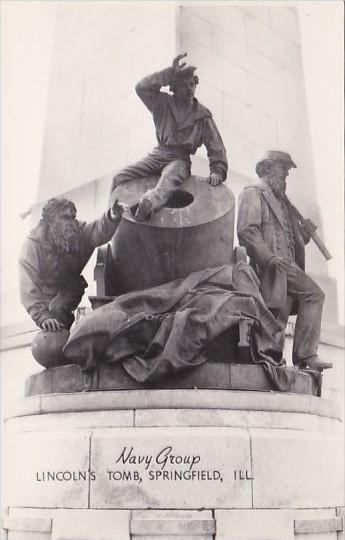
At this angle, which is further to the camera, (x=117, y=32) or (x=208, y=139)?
(x=117, y=32)

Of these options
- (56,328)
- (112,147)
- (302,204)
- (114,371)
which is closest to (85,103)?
(112,147)

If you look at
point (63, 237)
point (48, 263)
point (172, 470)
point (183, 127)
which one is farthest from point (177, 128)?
point (172, 470)

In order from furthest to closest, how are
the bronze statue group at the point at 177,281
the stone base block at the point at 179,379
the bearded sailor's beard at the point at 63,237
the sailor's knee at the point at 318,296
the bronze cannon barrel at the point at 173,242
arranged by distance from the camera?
the sailor's knee at the point at 318,296 → the bearded sailor's beard at the point at 63,237 → the bronze cannon barrel at the point at 173,242 → the bronze statue group at the point at 177,281 → the stone base block at the point at 179,379

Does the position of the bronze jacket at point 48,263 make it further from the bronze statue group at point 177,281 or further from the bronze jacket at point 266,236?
the bronze jacket at point 266,236

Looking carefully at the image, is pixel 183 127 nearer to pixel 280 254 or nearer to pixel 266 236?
pixel 266 236

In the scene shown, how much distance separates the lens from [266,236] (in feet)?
25.2

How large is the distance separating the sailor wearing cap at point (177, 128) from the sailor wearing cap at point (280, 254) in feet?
2.01

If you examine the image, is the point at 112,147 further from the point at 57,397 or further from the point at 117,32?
the point at 57,397

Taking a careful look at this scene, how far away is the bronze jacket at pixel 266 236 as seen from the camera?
737 cm

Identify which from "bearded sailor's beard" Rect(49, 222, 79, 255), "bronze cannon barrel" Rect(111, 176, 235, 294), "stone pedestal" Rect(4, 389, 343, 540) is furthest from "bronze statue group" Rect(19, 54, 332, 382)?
"stone pedestal" Rect(4, 389, 343, 540)

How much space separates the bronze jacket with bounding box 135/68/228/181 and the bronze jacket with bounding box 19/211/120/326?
47.2 inches

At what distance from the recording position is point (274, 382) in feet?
20.3

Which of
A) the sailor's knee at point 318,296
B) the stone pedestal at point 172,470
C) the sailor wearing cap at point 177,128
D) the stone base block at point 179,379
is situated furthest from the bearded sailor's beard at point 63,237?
the sailor's knee at point 318,296

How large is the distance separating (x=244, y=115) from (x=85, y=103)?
8.73 ft
